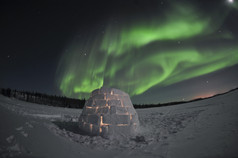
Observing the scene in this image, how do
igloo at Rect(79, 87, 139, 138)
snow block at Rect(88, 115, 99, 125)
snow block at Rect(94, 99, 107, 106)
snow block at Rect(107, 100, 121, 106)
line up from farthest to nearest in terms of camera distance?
snow block at Rect(94, 99, 107, 106)
snow block at Rect(107, 100, 121, 106)
snow block at Rect(88, 115, 99, 125)
igloo at Rect(79, 87, 139, 138)

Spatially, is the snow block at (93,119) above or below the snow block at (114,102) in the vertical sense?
below

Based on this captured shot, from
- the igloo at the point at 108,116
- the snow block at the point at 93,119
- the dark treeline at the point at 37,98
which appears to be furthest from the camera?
the dark treeline at the point at 37,98

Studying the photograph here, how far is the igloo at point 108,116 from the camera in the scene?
6.75 metres

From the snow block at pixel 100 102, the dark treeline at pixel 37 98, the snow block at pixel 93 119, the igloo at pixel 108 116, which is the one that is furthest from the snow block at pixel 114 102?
the dark treeline at pixel 37 98

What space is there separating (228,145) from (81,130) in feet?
22.9

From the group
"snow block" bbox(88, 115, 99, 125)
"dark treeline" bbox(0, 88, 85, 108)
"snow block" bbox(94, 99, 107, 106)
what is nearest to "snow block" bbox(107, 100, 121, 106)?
"snow block" bbox(94, 99, 107, 106)

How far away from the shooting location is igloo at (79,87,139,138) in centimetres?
675

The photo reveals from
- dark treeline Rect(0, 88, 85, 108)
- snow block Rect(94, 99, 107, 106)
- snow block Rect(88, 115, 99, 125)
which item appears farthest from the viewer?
dark treeline Rect(0, 88, 85, 108)

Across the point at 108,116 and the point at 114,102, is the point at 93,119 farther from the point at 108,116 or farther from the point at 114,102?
the point at 114,102

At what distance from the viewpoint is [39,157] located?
11.3ft

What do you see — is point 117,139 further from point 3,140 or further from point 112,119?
point 3,140

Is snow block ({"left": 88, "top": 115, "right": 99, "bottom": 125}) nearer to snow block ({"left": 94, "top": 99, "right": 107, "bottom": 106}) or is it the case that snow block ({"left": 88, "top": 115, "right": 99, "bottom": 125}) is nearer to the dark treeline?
snow block ({"left": 94, "top": 99, "right": 107, "bottom": 106})

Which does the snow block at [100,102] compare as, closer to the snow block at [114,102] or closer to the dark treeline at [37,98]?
the snow block at [114,102]

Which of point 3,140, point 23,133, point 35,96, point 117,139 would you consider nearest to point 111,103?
point 117,139
